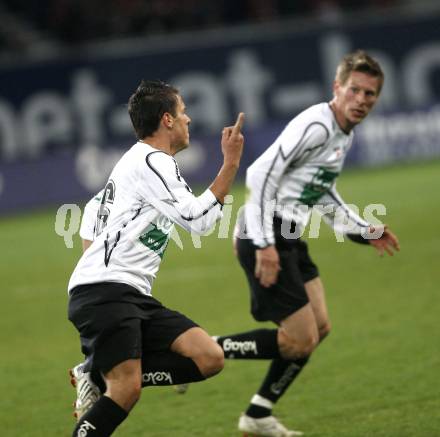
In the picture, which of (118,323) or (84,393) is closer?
(118,323)

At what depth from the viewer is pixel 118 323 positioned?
5.01m

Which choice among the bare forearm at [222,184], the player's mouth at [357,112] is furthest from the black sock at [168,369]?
the player's mouth at [357,112]

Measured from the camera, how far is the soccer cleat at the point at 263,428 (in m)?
6.12

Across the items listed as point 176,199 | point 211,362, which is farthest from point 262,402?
point 176,199

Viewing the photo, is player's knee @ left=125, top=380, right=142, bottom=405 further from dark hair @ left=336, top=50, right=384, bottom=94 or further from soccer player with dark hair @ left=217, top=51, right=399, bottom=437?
dark hair @ left=336, top=50, right=384, bottom=94

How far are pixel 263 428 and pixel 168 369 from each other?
3.62ft

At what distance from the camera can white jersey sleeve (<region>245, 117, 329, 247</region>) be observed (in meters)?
6.11

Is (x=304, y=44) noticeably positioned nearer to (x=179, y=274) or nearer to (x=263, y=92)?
(x=263, y=92)

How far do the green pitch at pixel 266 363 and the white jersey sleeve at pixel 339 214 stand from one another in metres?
1.06

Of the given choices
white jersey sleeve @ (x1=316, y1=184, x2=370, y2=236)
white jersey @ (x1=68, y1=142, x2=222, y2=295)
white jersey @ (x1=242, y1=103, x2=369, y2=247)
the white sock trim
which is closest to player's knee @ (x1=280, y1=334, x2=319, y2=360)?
the white sock trim

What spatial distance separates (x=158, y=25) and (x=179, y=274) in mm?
11890

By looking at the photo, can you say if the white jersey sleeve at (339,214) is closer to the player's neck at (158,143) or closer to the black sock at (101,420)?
the player's neck at (158,143)

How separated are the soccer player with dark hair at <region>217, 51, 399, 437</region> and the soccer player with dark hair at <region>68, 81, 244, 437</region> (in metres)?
0.90

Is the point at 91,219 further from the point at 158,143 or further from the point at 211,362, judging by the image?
the point at 211,362
